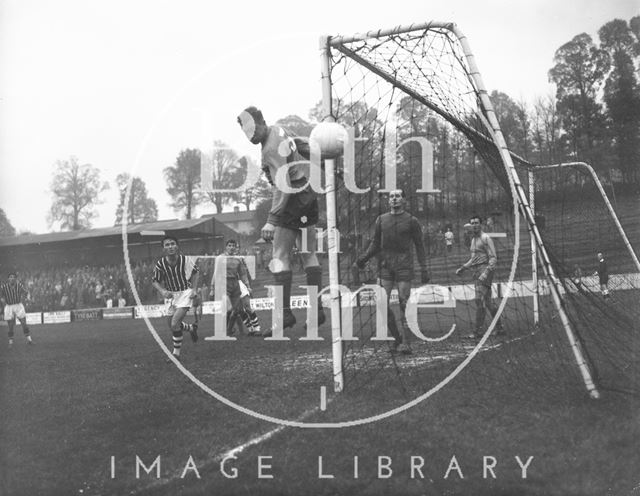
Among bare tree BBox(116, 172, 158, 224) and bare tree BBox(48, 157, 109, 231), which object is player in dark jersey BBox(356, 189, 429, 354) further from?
bare tree BBox(116, 172, 158, 224)

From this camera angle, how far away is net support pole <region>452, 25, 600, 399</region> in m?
4.25

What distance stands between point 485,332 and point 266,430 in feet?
17.1

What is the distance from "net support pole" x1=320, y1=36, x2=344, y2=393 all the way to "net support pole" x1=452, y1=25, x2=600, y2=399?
1.30m

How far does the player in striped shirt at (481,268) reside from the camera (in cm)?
832

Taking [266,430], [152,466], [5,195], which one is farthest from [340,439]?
[5,195]

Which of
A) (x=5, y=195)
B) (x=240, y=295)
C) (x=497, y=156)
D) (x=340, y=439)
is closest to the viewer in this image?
(x=340, y=439)

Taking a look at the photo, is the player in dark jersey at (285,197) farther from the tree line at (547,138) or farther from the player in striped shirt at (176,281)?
the player in striped shirt at (176,281)

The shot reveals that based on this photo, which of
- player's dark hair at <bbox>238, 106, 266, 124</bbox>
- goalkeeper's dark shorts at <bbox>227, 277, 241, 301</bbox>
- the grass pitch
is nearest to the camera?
the grass pitch

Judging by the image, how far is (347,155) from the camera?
5418 millimetres

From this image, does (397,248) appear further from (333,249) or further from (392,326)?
(333,249)

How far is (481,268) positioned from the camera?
28.8ft

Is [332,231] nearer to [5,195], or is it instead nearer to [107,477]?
[107,477]

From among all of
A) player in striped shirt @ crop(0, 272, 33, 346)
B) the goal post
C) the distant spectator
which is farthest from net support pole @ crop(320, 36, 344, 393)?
player in striped shirt @ crop(0, 272, 33, 346)

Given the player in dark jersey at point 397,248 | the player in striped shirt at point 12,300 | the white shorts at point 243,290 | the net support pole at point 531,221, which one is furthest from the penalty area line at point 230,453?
the player in striped shirt at point 12,300
